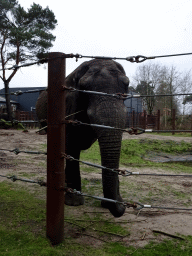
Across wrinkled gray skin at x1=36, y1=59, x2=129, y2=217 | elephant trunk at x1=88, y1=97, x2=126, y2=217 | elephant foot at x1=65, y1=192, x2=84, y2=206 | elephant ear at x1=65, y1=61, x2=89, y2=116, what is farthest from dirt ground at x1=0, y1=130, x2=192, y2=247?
elephant ear at x1=65, y1=61, x2=89, y2=116

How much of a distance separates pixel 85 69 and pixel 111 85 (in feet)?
1.87

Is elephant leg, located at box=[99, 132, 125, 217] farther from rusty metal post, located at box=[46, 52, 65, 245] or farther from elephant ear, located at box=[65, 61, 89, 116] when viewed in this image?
elephant ear, located at box=[65, 61, 89, 116]

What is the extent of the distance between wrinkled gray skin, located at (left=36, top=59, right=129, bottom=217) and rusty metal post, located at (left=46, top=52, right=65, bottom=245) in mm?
554

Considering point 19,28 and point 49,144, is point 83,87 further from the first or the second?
point 19,28

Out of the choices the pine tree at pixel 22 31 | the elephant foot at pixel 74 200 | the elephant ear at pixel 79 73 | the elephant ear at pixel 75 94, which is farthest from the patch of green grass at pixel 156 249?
the pine tree at pixel 22 31

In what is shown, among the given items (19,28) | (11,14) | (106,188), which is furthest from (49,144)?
(11,14)

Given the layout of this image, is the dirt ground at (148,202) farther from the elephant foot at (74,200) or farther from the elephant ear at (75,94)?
the elephant ear at (75,94)

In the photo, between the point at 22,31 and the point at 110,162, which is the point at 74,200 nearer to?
the point at 110,162

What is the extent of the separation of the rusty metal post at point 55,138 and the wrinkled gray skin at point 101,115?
554 millimetres

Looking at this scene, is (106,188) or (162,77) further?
(162,77)

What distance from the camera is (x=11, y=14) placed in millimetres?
21016

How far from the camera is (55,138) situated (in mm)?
2352

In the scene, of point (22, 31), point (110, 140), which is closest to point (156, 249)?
point (110, 140)

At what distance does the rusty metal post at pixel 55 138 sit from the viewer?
2.36 meters
